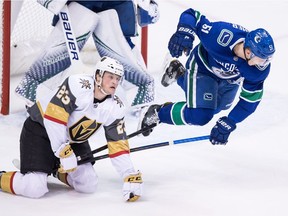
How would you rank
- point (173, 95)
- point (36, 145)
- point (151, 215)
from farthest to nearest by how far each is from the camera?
point (173, 95) → point (36, 145) → point (151, 215)

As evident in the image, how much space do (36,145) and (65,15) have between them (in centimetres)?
91

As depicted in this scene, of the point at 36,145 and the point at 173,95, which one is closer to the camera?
the point at 36,145

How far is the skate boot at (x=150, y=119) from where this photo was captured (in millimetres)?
4074

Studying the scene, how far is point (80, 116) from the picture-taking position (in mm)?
3361

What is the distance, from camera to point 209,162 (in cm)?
397

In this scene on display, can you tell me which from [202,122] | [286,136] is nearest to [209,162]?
[202,122]

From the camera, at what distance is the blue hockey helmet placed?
3463mm

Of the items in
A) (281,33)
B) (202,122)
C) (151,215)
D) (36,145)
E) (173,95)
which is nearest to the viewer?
(151,215)

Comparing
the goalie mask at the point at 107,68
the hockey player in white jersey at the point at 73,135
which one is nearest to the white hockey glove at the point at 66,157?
the hockey player in white jersey at the point at 73,135

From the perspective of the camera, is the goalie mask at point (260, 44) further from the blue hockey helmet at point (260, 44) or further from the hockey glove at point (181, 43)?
the hockey glove at point (181, 43)

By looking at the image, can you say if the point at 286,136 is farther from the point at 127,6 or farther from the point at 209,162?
the point at 127,6

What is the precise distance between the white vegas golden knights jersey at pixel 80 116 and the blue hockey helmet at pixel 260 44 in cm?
55

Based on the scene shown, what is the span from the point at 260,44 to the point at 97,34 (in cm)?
108

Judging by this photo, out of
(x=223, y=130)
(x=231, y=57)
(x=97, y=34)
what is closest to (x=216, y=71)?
(x=231, y=57)
